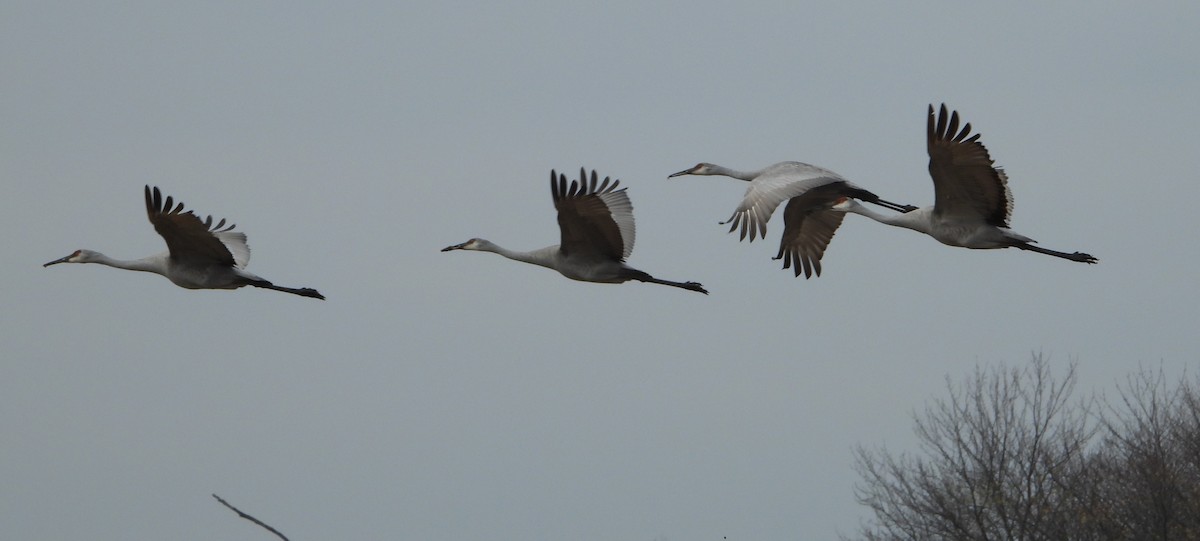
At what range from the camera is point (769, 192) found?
18.2 metres

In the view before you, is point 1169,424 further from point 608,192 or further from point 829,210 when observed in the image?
point 608,192

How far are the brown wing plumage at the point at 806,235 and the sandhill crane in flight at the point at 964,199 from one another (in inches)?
136

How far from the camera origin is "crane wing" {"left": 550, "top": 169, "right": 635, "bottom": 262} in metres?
16.5

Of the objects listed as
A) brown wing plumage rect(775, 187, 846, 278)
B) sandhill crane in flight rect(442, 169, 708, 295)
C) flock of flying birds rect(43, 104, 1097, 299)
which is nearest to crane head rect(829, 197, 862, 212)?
flock of flying birds rect(43, 104, 1097, 299)

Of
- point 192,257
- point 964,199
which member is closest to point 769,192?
point 964,199

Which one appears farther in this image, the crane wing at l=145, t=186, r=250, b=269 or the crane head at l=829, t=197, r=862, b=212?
the crane head at l=829, t=197, r=862, b=212

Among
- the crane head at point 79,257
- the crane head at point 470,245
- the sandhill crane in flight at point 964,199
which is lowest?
the crane head at point 79,257

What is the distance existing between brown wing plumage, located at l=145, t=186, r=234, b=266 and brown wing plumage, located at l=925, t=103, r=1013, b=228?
6.47 metres

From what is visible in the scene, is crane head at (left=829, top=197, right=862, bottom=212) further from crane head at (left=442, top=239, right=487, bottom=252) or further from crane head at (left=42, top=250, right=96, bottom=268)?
crane head at (left=42, top=250, right=96, bottom=268)

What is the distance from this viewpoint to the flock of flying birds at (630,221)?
1581 centimetres

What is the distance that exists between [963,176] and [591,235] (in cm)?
335

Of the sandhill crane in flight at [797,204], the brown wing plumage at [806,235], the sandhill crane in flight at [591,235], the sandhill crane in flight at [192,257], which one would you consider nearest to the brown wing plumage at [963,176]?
the sandhill crane in flight at [797,204]

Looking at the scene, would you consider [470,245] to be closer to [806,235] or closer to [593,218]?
[593,218]

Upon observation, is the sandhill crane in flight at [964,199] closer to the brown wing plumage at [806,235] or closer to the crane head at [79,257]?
the brown wing plumage at [806,235]
